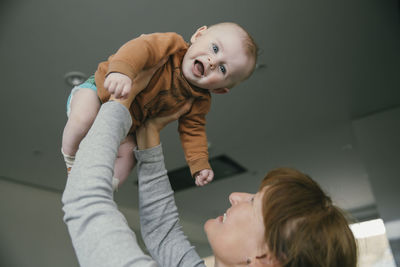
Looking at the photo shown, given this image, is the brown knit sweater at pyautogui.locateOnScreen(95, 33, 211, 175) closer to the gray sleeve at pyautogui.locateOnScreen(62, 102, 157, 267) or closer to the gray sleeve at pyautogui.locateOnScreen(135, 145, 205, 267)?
the gray sleeve at pyautogui.locateOnScreen(135, 145, 205, 267)

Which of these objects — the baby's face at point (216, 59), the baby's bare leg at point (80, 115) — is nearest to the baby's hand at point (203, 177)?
the baby's face at point (216, 59)

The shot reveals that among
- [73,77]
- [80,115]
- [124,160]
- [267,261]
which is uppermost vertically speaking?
[73,77]

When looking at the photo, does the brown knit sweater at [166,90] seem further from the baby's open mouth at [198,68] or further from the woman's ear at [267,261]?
the woman's ear at [267,261]

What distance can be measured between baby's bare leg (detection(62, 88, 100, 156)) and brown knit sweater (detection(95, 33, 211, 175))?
0.03 meters

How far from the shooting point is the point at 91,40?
214cm

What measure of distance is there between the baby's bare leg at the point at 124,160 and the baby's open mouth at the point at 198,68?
0.80 feet

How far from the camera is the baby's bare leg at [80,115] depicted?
836 mm

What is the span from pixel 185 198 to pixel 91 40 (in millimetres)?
3627

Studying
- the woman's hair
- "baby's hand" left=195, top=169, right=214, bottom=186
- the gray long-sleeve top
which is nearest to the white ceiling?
the woman's hair

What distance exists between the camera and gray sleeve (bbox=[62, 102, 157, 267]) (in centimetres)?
55

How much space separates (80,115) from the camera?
2.74 feet

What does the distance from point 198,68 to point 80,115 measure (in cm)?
31

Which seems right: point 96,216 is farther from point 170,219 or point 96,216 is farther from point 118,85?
point 170,219

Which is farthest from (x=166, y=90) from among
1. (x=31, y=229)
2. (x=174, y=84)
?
(x=31, y=229)
